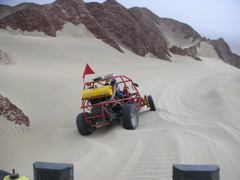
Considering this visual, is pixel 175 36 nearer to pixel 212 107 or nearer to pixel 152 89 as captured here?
pixel 152 89

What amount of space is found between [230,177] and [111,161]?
1.88 meters

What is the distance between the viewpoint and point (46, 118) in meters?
9.37

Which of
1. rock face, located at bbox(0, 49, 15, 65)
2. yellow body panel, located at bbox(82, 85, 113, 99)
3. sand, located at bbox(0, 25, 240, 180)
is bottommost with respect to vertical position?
sand, located at bbox(0, 25, 240, 180)

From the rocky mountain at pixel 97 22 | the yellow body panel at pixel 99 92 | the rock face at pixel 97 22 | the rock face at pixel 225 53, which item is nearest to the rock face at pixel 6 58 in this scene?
the rocky mountain at pixel 97 22

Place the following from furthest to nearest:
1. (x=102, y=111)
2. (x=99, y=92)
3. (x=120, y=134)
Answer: (x=99, y=92), (x=102, y=111), (x=120, y=134)

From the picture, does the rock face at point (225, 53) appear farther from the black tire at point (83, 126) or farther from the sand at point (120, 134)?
the black tire at point (83, 126)

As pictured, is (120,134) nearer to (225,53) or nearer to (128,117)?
(128,117)

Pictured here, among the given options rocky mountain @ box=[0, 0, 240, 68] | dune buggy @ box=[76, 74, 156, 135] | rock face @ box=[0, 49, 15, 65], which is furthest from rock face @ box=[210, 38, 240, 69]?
dune buggy @ box=[76, 74, 156, 135]

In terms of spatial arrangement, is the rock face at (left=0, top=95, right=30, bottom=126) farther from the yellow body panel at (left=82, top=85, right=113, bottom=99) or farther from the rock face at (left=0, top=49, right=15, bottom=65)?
the rock face at (left=0, top=49, right=15, bottom=65)

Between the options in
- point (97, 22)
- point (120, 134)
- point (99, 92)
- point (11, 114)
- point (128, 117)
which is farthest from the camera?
point (97, 22)

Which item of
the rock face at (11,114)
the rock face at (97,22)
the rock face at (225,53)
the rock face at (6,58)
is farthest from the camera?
the rock face at (225,53)

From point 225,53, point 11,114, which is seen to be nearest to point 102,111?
point 11,114

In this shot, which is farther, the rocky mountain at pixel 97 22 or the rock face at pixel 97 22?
the rock face at pixel 97 22

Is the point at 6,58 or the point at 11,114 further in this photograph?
the point at 6,58
